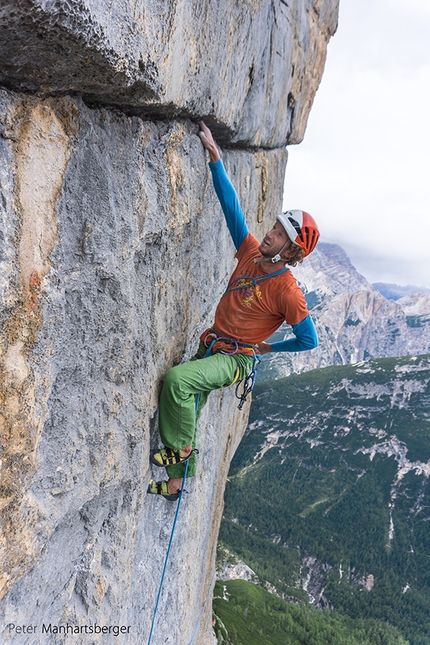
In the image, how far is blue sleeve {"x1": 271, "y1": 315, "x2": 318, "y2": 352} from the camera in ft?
15.7

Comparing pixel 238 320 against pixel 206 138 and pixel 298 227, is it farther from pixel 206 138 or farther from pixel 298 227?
pixel 206 138

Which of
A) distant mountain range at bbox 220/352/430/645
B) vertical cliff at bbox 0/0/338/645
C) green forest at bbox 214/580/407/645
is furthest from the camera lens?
distant mountain range at bbox 220/352/430/645

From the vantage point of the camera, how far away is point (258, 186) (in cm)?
Answer: 905

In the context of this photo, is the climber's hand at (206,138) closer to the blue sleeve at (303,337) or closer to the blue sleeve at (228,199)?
the blue sleeve at (228,199)

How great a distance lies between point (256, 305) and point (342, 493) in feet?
382

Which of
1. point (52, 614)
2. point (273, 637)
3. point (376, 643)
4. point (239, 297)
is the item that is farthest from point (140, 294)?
point (376, 643)

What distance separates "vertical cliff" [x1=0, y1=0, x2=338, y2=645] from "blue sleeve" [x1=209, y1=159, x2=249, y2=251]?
18cm

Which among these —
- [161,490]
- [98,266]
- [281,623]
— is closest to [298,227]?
[98,266]

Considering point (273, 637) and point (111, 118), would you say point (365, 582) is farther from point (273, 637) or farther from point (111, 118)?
point (111, 118)

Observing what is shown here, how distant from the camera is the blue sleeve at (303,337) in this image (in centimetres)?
479

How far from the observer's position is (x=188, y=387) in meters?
4.52

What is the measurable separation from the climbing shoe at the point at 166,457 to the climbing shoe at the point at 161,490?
0.35 m

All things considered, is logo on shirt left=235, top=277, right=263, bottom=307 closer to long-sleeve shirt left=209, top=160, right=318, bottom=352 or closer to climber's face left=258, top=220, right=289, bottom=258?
long-sleeve shirt left=209, top=160, right=318, bottom=352

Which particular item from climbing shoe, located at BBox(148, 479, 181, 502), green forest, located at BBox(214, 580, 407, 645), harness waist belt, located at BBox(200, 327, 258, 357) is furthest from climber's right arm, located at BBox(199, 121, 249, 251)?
green forest, located at BBox(214, 580, 407, 645)
